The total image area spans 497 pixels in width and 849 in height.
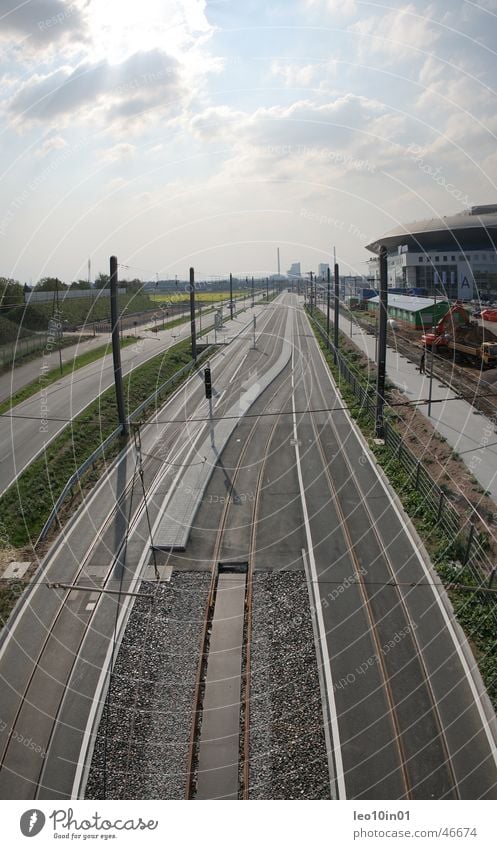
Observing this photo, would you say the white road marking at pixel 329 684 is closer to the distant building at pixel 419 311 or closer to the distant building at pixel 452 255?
the distant building at pixel 419 311

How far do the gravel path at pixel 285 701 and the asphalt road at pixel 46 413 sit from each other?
38.4 feet

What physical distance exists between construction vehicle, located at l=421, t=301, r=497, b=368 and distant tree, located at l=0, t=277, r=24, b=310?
122 ft

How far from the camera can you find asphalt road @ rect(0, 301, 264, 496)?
22.9 m

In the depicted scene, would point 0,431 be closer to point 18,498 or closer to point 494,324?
point 18,498

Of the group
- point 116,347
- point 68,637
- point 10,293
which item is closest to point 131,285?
point 10,293

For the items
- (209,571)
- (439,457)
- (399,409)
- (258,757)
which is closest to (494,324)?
(399,409)

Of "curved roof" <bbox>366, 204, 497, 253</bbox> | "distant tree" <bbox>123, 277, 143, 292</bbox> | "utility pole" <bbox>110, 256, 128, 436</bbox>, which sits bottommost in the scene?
"utility pole" <bbox>110, 256, 128, 436</bbox>

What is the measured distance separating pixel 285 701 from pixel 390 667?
2.43 metres

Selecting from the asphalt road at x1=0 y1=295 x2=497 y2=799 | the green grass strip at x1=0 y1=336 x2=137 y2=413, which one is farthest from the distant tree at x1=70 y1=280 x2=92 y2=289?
the asphalt road at x1=0 y1=295 x2=497 y2=799

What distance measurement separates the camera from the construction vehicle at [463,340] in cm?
3628

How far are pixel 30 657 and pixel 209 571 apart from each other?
492cm

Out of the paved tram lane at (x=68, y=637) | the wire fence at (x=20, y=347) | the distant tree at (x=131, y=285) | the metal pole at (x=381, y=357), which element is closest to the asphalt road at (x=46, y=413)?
the paved tram lane at (x=68, y=637)

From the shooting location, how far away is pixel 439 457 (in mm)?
21906

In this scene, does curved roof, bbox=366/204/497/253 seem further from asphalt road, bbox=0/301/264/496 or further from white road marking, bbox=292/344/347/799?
white road marking, bbox=292/344/347/799
